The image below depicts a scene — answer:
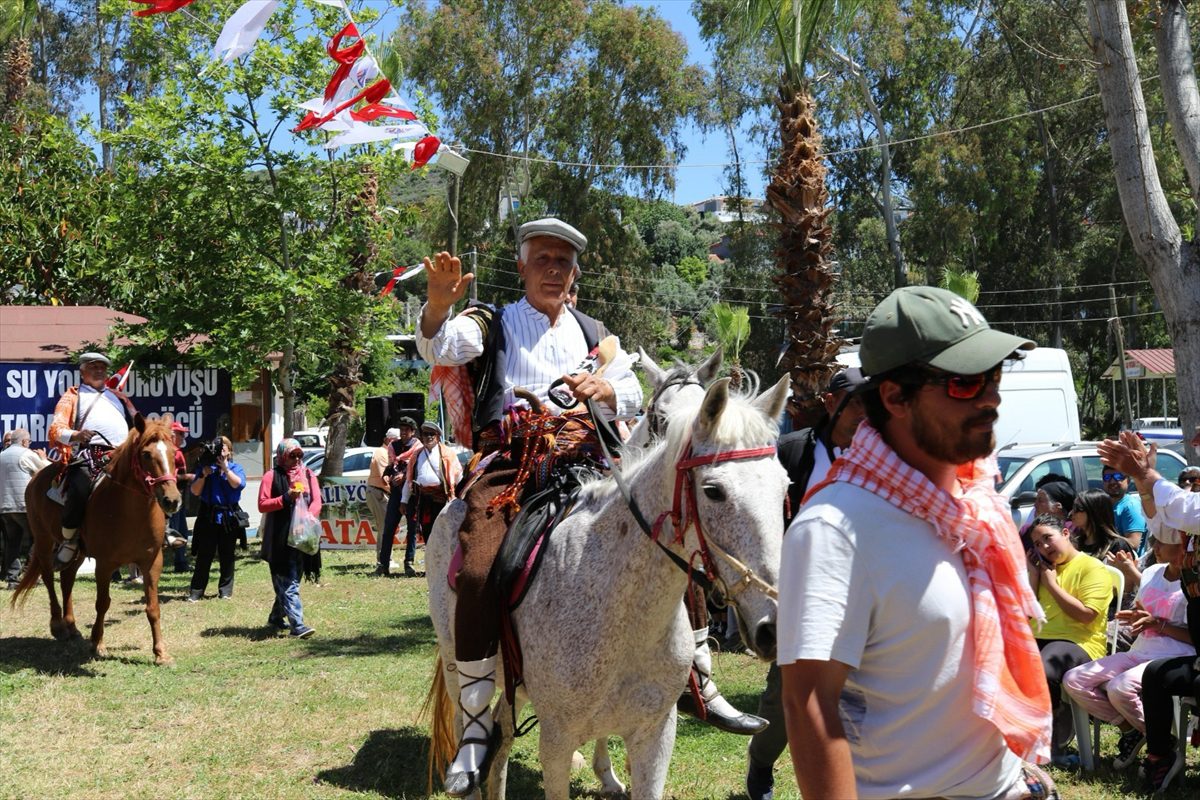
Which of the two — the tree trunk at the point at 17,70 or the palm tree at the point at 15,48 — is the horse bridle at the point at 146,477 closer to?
the palm tree at the point at 15,48

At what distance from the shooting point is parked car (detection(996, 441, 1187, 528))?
12.9 metres

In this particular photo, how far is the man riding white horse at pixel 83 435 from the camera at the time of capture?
10.5 meters

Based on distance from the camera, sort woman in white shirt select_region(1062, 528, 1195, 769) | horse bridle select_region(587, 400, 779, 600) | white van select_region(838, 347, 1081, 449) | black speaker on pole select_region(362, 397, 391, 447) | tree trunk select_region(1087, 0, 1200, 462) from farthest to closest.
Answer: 1. black speaker on pole select_region(362, 397, 391, 447)
2. white van select_region(838, 347, 1081, 449)
3. tree trunk select_region(1087, 0, 1200, 462)
4. woman in white shirt select_region(1062, 528, 1195, 769)
5. horse bridle select_region(587, 400, 779, 600)

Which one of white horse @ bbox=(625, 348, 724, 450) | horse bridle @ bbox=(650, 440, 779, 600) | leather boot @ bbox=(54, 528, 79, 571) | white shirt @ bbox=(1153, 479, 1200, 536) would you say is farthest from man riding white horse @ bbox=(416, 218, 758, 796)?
Answer: leather boot @ bbox=(54, 528, 79, 571)

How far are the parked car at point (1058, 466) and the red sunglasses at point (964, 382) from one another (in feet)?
35.5

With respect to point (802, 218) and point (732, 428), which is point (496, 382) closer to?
point (732, 428)

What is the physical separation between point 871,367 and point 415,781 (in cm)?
542

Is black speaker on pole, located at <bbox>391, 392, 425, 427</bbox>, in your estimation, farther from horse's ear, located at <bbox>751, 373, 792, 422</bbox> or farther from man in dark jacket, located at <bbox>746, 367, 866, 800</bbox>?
horse's ear, located at <bbox>751, 373, 792, 422</bbox>

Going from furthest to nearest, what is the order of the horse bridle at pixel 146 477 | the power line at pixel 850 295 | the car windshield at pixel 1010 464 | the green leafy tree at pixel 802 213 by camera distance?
1. the power line at pixel 850 295
2. the car windshield at pixel 1010 464
3. the green leafy tree at pixel 802 213
4. the horse bridle at pixel 146 477

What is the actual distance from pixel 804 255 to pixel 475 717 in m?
10.0

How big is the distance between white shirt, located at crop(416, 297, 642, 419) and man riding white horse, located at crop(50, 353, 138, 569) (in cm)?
667

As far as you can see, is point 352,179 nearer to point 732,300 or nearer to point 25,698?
point 25,698

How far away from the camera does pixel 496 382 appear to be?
16.4ft

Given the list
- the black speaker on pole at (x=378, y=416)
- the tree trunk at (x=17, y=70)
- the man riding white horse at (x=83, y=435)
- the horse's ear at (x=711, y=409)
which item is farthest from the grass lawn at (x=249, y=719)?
the tree trunk at (x=17, y=70)
